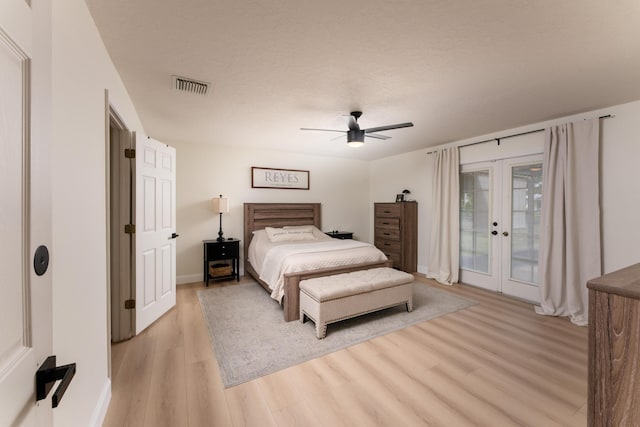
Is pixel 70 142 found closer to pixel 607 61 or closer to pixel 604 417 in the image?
pixel 604 417

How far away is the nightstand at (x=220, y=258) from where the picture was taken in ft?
13.9

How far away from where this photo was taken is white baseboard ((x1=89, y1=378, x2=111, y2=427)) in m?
1.50

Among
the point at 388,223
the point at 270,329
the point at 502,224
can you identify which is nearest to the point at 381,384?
the point at 270,329

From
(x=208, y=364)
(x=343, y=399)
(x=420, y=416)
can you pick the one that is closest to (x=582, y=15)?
(x=420, y=416)

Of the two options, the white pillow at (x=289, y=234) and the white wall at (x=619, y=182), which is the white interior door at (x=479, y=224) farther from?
the white pillow at (x=289, y=234)

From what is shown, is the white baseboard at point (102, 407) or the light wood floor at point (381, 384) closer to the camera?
the white baseboard at point (102, 407)

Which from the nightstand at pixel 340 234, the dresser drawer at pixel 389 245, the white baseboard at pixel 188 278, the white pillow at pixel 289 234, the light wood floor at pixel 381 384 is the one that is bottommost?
the light wood floor at pixel 381 384

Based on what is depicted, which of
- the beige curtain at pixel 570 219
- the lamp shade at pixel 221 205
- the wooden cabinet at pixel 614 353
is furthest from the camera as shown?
the lamp shade at pixel 221 205

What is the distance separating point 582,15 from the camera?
1.53m

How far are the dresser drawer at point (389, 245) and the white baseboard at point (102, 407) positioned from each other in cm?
446

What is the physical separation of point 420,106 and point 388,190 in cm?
300

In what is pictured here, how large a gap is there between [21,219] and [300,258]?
9.02 feet

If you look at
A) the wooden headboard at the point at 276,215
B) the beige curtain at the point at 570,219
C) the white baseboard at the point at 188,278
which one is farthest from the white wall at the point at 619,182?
the white baseboard at the point at 188,278

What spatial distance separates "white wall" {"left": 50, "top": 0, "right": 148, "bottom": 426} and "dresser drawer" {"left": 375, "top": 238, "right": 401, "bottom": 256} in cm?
447
